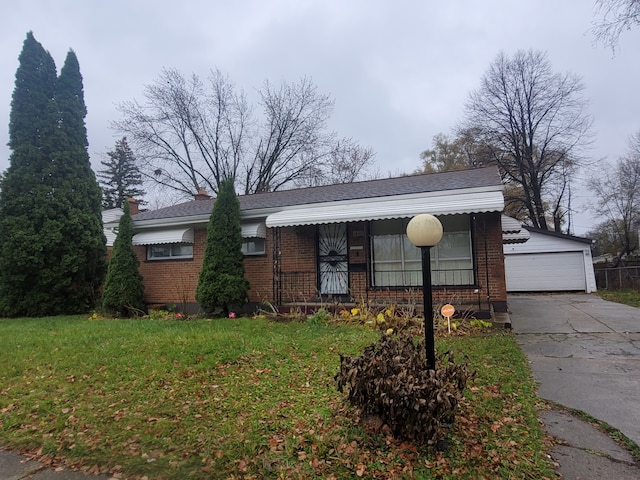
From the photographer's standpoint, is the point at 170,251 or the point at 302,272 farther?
the point at 170,251

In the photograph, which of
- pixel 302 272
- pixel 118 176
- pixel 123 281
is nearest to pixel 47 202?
pixel 123 281

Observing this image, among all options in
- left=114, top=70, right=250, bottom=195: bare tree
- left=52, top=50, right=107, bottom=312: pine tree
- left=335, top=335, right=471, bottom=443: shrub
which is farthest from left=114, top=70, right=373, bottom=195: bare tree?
left=335, top=335, right=471, bottom=443: shrub

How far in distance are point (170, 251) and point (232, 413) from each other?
9585mm

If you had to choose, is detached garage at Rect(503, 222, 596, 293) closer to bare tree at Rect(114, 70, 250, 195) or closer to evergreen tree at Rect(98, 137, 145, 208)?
bare tree at Rect(114, 70, 250, 195)

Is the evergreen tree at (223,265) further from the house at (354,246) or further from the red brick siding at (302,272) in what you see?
the red brick siding at (302,272)

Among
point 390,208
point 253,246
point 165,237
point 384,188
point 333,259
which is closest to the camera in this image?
point 390,208

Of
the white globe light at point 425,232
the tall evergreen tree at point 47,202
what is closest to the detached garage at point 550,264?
the white globe light at point 425,232

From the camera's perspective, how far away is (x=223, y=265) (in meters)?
9.85

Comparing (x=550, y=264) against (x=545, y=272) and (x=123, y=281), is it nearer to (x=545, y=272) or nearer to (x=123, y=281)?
(x=545, y=272)

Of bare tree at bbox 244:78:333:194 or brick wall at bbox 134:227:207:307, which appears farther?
bare tree at bbox 244:78:333:194

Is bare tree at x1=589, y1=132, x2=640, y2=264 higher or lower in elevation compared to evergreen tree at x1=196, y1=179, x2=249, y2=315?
higher

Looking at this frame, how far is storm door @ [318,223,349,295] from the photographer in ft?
34.0

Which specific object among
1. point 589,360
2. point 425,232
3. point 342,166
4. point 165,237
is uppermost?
point 342,166

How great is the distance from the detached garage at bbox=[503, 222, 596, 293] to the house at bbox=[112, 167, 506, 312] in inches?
371
